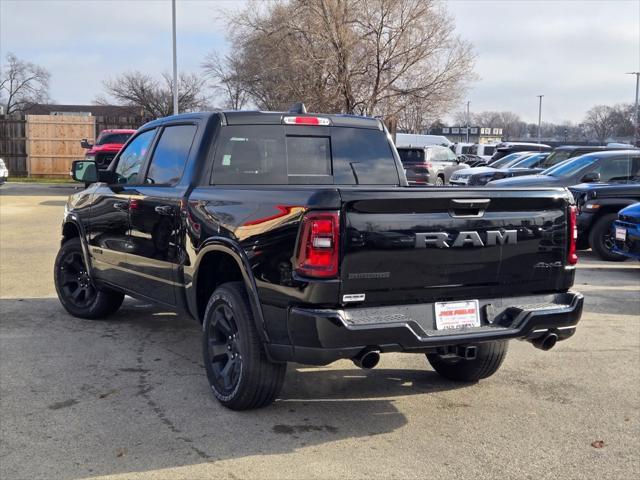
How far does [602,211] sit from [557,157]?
7056 millimetres

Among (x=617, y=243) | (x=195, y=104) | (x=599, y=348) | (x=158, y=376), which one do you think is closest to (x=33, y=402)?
(x=158, y=376)

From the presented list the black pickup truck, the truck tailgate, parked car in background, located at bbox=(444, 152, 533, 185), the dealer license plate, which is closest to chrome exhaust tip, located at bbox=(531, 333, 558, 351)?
the black pickup truck

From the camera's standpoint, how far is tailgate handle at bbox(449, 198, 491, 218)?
4242 mm

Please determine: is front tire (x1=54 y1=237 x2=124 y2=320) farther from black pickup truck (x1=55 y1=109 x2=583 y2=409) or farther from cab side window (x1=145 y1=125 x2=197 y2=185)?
cab side window (x1=145 y1=125 x2=197 y2=185)

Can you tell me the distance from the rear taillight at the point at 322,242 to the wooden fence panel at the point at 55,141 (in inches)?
1178

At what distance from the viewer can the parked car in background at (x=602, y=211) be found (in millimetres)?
12016

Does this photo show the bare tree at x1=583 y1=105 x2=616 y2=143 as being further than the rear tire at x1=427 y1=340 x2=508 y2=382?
Yes

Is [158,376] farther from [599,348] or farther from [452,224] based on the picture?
[599,348]

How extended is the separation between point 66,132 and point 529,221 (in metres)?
31.0

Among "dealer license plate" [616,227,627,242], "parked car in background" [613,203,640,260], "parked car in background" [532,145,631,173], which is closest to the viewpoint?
"parked car in background" [613,203,640,260]

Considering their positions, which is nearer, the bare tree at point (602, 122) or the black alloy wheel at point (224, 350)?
the black alloy wheel at point (224, 350)

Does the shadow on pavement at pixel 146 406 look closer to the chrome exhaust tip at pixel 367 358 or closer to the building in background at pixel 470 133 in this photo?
the chrome exhaust tip at pixel 367 358

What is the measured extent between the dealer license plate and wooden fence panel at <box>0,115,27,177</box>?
95.6 feet

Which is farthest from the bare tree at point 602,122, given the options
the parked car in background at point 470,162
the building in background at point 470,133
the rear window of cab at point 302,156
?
the rear window of cab at point 302,156
